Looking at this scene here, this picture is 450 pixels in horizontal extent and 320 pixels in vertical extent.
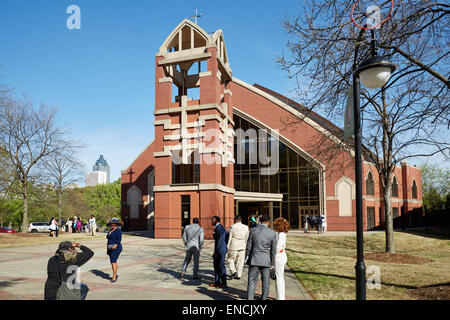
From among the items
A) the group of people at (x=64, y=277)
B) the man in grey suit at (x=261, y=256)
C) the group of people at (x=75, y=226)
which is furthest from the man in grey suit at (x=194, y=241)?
the group of people at (x=75, y=226)

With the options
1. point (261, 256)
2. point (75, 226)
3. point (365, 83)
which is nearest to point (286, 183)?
point (75, 226)

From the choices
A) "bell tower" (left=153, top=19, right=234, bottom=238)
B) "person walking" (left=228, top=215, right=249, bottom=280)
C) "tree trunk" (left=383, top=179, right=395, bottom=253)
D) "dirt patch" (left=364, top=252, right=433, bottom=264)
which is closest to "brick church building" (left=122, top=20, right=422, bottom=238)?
"bell tower" (left=153, top=19, right=234, bottom=238)

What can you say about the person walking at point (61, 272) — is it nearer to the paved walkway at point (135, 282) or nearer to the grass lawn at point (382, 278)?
the paved walkway at point (135, 282)

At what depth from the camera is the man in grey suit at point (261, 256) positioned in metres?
6.47

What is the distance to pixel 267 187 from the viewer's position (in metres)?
38.4

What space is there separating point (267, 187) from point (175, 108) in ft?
53.6

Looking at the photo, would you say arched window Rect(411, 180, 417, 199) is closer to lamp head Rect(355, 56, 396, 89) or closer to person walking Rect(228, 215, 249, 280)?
person walking Rect(228, 215, 249, 280)

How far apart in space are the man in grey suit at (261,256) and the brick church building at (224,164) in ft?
33.5

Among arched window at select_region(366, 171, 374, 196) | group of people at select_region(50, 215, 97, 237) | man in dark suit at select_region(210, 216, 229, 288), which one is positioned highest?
arched window at select_region(366, 171, 374, 196)

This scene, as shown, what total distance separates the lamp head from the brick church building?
10.4 m

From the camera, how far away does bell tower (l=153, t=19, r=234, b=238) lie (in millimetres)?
25219

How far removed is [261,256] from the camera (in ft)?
21.2

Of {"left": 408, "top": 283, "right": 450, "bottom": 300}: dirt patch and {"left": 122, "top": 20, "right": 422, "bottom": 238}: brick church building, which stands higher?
{"left": 122, "top": 20, "right": 422, "bottom": 238}: brick church building

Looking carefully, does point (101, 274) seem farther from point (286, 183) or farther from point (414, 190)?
point (414, 190)
